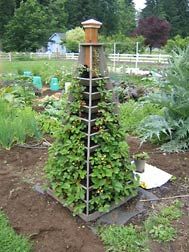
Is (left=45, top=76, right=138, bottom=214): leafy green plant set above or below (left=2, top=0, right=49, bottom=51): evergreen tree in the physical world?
below

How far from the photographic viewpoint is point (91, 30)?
2523 mm

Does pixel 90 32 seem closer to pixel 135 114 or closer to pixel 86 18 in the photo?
pixel 135 114

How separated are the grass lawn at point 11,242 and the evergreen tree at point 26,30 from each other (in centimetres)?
2976

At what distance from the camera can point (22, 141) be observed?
4.21 meters

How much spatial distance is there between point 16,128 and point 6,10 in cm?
3563

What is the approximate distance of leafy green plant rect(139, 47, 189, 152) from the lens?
13.5 feet

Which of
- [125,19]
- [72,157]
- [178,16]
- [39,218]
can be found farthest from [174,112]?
[125,19]

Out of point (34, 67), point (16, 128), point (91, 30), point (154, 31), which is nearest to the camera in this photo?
point (91, 30)

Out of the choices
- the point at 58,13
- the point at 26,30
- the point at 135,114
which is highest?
the point at 58,13

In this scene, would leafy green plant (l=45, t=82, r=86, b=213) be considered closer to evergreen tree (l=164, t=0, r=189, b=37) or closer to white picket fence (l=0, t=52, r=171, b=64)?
white picket fence (l=0, t=52, r=171, b=64)

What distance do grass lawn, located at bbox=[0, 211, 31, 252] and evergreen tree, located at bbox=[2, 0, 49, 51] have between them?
29761 mm

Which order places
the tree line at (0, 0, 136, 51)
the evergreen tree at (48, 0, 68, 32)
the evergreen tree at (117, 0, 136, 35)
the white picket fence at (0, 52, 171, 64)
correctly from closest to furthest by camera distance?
1. the white picket fence at (0, 52, 171, 64)
2. the tree line at (0, 0, 136, 51)
3. the evergreen tree at (48, 0, 68, 32)
4. the evergreen tree at (117, 0, 136, 35)

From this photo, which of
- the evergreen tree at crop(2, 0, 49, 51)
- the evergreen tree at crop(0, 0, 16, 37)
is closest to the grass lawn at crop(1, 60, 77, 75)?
the evergreen tree at crop(2, 0, 49, 51)

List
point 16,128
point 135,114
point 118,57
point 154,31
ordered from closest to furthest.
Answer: point 16,128, point 135,114, point 118,57, point 154,31
